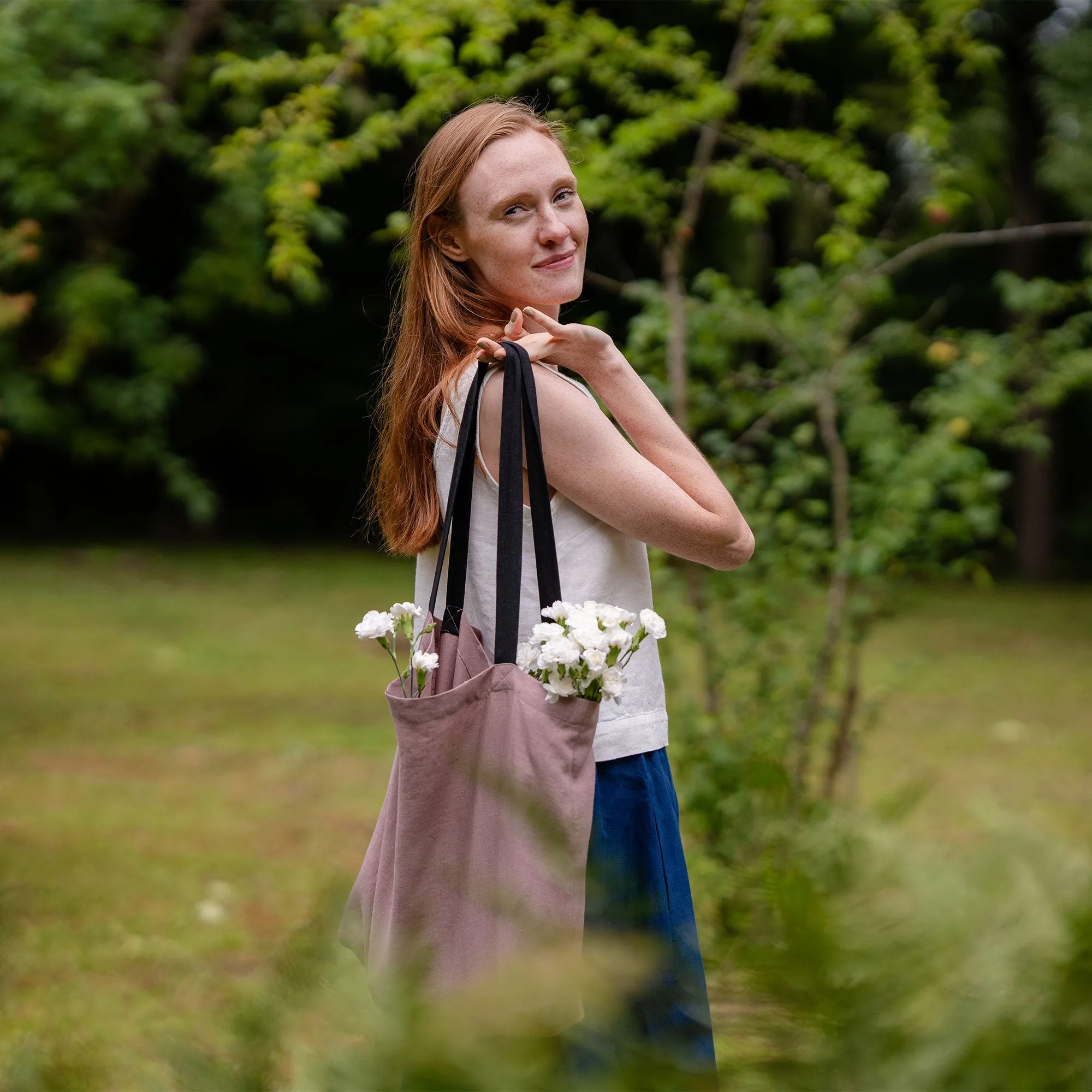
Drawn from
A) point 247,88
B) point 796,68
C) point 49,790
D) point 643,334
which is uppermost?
point 796,68

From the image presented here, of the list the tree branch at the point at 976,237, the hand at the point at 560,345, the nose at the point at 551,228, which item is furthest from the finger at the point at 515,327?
the tree branch at the point at 976,237

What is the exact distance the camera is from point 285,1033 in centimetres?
61

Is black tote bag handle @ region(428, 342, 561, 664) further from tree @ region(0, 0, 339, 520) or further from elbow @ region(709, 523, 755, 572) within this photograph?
tree @ region(0, 0, 339, 520)

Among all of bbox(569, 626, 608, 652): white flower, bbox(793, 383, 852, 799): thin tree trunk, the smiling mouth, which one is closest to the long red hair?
the smiling mouth

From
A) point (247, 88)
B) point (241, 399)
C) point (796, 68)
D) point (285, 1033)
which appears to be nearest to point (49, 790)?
point (247, 88)

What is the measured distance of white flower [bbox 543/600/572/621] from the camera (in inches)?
61.1

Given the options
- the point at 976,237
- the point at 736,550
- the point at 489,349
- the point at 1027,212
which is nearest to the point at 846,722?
the point at 976,237

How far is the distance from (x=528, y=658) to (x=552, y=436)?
0.98 ft

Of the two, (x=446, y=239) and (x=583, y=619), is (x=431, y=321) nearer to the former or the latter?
(x=446, y=239)

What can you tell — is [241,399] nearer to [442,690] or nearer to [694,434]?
[694,434]

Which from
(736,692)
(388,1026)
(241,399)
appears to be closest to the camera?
(388,1026)

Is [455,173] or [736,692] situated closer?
[455,173]

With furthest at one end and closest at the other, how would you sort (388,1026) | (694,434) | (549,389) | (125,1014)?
(694,434)
(125,1014)
(549,389)
(388,1026)

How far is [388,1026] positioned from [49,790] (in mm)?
6076
